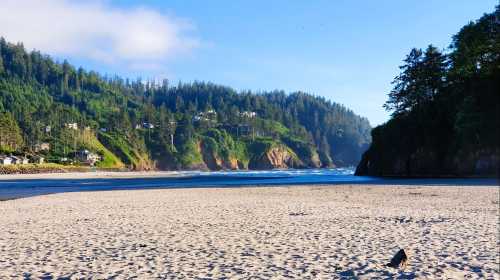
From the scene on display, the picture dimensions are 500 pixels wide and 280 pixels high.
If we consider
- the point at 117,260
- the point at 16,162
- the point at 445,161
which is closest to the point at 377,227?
the point at 117,260

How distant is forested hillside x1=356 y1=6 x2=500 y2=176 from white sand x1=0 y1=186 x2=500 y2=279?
43.0 metres

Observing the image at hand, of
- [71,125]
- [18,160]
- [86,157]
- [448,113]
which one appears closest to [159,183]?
[448,113]

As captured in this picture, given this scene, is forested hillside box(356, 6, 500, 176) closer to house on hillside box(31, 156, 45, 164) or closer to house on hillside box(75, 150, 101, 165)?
house on hillside box(31, 156, 45, 164)

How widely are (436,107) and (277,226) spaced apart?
65.8 metres

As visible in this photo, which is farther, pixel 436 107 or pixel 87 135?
pixel 87 135

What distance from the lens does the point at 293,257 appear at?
1124 centimetres

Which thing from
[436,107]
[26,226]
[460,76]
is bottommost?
[26,226]

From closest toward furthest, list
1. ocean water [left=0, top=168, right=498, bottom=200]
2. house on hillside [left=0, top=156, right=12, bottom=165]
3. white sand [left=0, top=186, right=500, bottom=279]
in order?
white sand [left=0, top=186, right=500, bottom=279] → ocean water [left=0, top=168, right=498, bottom=200] → house on hillside [left=0, top=156, right=12, bottom=165]

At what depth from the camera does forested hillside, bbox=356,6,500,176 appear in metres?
60.6

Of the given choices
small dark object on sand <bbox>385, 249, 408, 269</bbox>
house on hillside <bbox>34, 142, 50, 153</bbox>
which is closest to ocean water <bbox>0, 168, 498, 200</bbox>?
small dark object on sand <bbox>385, 249, 408, 269</bbox>

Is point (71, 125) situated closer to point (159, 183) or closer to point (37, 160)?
point (37, 160)

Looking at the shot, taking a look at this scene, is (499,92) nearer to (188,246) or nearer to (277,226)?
(277,226)

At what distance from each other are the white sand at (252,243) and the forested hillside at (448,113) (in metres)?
43.0

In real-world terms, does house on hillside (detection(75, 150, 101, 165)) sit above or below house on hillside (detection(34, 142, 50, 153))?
below
